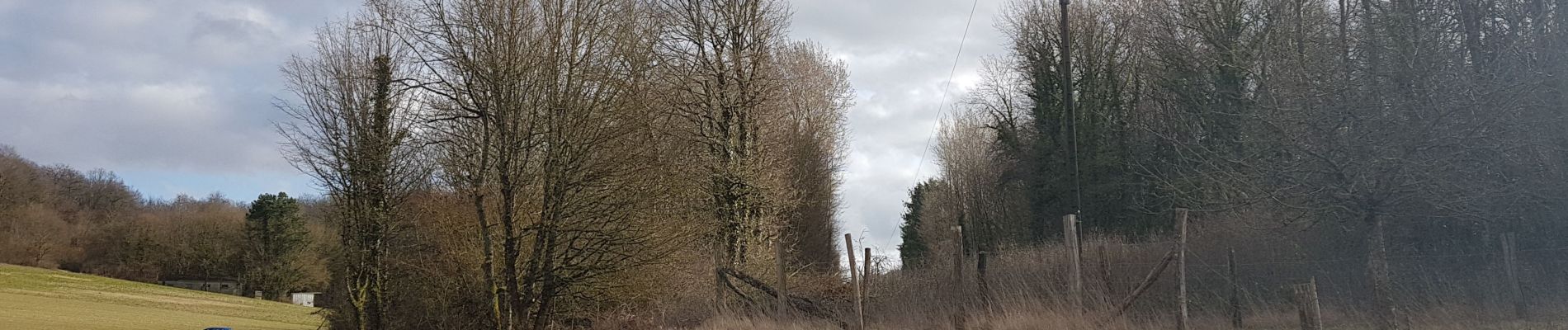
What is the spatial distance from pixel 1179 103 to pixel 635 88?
53.5 ft

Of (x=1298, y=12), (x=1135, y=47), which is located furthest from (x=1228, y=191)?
(x=1135, y=47)

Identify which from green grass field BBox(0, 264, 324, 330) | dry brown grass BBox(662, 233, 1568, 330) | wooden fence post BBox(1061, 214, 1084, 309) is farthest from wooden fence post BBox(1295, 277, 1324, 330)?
green grass field BBox(0, 264, 324, 330)

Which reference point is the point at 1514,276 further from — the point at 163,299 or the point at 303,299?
the point at 303,299

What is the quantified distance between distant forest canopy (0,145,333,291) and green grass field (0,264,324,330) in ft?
9.36

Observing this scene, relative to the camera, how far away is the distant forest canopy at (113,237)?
63938mm

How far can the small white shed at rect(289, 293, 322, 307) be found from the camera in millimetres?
61213

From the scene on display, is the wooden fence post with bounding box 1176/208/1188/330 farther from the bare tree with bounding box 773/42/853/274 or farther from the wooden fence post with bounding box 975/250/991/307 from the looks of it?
the bare tree with bounding box 773/42/853/274

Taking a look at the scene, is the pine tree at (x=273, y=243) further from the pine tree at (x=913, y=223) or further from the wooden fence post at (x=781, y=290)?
the wooden fence post at (x=781, y=290)

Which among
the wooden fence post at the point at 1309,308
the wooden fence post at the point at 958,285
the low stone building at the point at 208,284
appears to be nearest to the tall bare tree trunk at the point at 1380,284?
the wooden fence post at the point at 1309,308

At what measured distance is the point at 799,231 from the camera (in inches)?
1219

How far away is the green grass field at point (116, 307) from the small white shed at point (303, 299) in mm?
2038

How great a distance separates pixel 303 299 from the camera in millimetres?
62031

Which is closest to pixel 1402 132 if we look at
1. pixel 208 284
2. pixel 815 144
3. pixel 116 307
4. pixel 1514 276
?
pixel 1514 276

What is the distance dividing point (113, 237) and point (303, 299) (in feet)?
56.5
